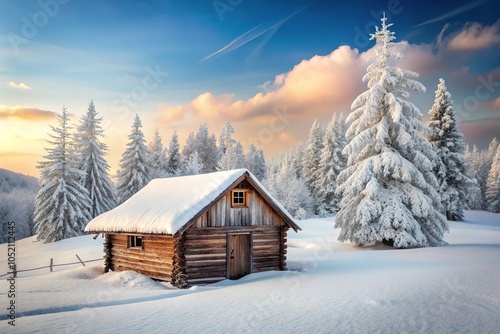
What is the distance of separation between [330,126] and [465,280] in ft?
156

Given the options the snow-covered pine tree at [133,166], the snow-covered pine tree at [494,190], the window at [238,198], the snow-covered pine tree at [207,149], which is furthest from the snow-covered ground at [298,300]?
the snow-covered pine tree at [207,149]

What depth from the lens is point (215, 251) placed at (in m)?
20.8

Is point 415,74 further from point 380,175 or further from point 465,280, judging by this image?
point 465,280

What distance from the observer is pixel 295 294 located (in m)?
15.7

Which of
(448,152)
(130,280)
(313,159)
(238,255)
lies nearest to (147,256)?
(130,280)

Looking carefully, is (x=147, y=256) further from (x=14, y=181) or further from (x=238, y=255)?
(x=14, y=181)

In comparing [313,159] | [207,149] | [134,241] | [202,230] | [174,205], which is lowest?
[134,241]

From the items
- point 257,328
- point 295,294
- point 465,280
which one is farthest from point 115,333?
point 465,280

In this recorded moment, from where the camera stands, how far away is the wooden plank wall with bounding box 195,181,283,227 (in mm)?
20656

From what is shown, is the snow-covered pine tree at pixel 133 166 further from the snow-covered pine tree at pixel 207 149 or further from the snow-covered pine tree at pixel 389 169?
the snow-covered pine tree at pixel 389 169

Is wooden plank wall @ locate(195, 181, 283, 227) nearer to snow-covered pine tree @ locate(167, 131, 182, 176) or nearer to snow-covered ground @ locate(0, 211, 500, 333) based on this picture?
snow-covered ground @ locate(0, 211, 500, 333)

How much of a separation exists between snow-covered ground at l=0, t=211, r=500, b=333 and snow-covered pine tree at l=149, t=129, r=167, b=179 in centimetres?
3727

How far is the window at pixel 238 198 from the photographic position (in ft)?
70.6

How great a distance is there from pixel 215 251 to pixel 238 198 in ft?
10.2
